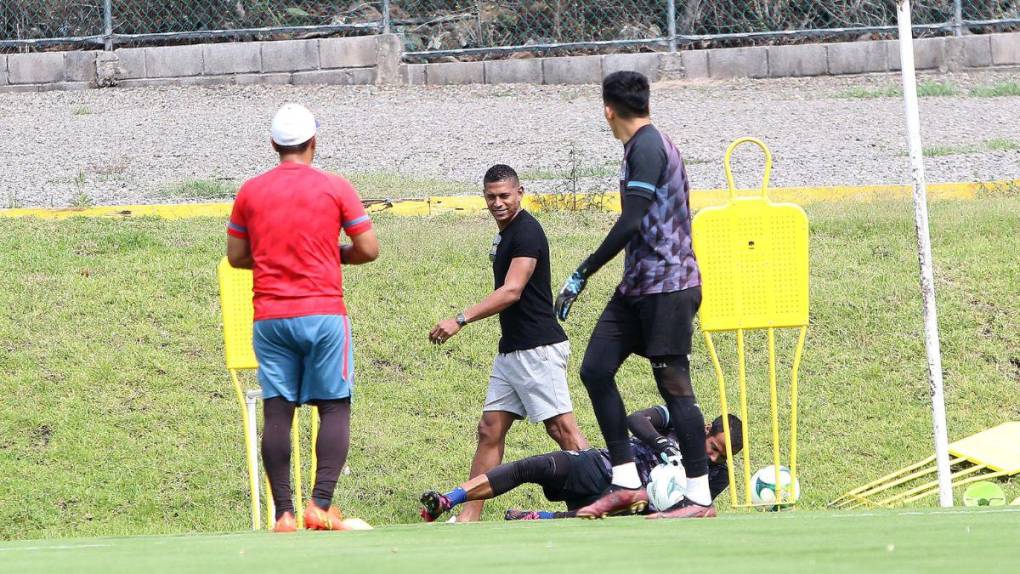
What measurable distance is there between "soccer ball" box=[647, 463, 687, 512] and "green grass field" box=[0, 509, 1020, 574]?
A: 32.7 inches

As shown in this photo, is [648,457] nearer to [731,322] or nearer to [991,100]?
[731,322]

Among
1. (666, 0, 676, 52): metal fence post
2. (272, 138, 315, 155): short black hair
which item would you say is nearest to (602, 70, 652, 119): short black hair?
(272, 138, 315, 155): short black hair

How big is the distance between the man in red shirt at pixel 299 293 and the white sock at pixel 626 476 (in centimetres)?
118

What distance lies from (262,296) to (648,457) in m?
2.45

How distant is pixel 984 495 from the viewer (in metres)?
7.19

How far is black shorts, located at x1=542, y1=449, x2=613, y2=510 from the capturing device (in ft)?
23.3

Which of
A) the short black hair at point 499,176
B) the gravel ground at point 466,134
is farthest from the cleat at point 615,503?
the gravel ground at point 466,134

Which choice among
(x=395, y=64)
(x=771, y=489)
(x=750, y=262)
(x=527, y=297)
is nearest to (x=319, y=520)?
(x=527, y=297)

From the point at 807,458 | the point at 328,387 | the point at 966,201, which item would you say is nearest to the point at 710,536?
the point at 328,387

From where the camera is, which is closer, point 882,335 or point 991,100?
point 882,335

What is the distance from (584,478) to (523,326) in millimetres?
784

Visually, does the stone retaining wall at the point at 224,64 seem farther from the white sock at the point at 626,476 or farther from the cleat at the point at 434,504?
the white sock at the point at 626,476

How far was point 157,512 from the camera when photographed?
807 cm

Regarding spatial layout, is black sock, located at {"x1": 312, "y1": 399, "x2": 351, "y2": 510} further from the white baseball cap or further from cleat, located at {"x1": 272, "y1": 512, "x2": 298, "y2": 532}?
the white baseball cap
